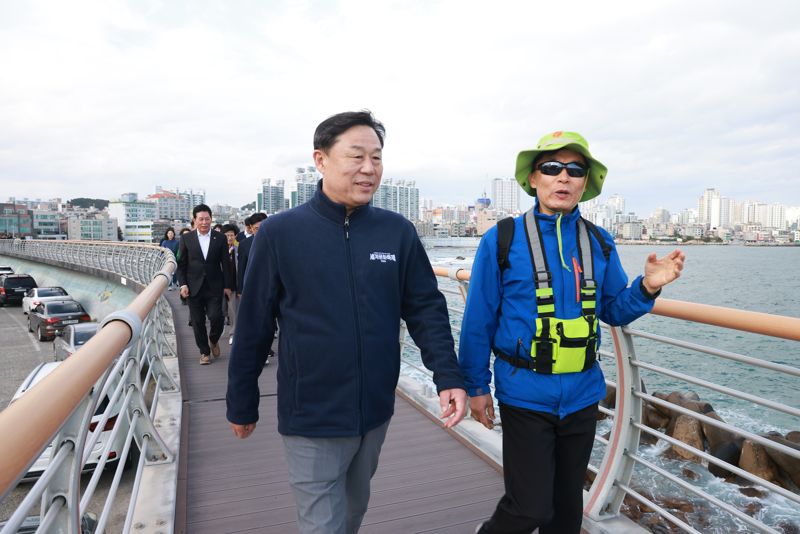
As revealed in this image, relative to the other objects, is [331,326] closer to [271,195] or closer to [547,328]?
[547,328]

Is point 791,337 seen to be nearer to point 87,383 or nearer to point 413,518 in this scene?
point 413,518

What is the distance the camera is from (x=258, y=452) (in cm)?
365

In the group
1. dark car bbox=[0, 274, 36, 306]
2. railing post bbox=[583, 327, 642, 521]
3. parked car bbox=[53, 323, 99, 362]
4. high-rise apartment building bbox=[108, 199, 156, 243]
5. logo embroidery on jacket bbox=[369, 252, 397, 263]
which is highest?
high-rise apartment building bbox=[108, 199, 156, 243]

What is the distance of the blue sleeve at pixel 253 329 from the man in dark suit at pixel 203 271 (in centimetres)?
472

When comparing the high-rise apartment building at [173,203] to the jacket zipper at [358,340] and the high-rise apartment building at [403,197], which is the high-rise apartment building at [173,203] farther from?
the jacket zipper at [358,340]

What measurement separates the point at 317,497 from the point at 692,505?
35.1ft

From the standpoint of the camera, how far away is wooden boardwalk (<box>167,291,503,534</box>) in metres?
2.72

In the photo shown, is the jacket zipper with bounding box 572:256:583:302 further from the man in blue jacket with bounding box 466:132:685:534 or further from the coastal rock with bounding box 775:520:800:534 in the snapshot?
the coastal rock with bounding box 775:520:800:534

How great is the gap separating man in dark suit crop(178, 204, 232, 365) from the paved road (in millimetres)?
1898

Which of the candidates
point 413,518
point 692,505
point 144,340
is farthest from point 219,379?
point 692,505

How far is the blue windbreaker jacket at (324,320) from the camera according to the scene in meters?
1.71

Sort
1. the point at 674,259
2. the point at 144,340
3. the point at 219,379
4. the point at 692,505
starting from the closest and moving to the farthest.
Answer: the point at 674,259 → the point at 144,340 → the point at 219,379 → the point at 692,505

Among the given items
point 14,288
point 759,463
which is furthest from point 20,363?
point 759,463

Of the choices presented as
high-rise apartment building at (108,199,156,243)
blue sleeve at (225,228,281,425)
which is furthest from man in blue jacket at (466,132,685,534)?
high-rise apartment building at (108,199,156,243)
